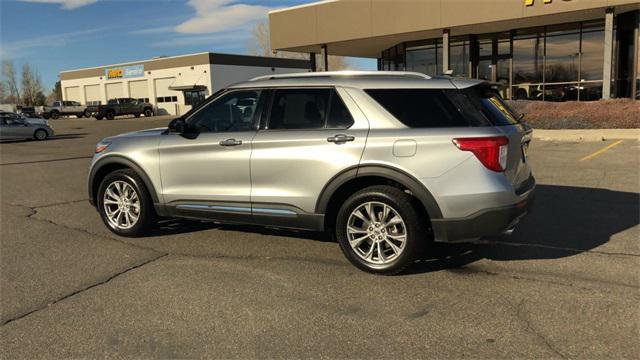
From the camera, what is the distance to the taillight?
411 cm

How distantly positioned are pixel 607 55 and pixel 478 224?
18436 mm

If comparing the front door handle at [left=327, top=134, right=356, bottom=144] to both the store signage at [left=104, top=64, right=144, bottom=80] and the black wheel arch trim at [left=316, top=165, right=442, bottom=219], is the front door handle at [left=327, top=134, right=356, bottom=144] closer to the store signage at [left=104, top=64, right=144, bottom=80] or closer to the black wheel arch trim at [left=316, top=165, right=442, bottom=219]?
the black wheel arch trim at [left=316, top=165, right=442, bottom=219]

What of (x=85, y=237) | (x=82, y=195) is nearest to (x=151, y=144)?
(x=85, y=237)

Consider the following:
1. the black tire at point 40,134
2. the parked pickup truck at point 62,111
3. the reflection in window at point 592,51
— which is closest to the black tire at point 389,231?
the reflection in window at point 592,51

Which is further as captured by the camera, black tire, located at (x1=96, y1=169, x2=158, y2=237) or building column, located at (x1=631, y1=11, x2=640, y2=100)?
building column, located at (x1=631, y1=11, x2=640, y2=100)

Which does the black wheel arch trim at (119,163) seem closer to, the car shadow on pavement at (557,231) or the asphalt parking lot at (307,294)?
the asphalt parking lot at (307,294)

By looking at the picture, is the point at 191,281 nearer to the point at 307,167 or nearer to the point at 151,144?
the point at 307,167

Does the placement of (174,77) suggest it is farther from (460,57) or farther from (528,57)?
(528,57)

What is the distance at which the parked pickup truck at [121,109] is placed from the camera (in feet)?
156

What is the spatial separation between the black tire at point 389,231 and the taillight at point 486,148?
2.21ft

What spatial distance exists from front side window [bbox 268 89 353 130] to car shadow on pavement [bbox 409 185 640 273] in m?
1.54

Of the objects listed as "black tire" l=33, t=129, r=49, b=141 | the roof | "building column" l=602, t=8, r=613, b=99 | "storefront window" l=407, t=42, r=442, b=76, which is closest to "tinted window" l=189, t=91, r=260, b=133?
the roof

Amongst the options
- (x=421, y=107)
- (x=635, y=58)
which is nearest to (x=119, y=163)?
(x=421, y=107)

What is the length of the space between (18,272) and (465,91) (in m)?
4.40
